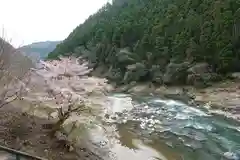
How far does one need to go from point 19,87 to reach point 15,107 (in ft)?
8.64

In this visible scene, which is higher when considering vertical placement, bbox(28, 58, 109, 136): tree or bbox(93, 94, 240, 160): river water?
bbox(28, 58, 109, 136): tree

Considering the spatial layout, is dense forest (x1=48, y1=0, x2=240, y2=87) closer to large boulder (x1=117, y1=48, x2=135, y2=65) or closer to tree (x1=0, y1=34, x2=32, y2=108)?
large boulder (x1=117, y1=48, x2=135, y2=65)

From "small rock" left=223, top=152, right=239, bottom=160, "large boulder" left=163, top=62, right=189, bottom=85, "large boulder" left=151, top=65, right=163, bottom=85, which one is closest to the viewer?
"small rock" left=223, top=152, right=239, bottom=160

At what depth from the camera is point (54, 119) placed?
13852mm

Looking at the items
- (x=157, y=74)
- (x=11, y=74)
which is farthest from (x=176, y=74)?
(x=11, y=74)

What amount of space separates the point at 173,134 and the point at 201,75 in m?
18.3

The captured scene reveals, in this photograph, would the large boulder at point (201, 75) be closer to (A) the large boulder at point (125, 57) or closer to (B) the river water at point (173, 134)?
(B) the river water at point (173, 134)

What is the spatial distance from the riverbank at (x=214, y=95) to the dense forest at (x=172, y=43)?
160 centimetres

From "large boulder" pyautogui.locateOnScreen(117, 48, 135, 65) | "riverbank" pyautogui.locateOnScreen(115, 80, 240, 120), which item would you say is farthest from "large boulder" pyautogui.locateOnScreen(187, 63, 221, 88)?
"large boulder" pyautogui.locateOnScreen(117, 48, 135, 65)

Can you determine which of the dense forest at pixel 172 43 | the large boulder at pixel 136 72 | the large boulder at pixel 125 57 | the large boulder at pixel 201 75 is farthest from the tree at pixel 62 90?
the large boulder at pixel 125 57

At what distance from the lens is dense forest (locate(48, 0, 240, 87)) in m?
33.8

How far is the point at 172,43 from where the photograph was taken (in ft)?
140

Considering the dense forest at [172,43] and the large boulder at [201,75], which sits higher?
the dense forest at [172,43]

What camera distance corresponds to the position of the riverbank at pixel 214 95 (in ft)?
73.3
